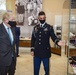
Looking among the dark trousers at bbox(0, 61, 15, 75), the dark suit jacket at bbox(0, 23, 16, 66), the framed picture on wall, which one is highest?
the framed picture on wall

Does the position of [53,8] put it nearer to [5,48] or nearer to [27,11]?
[27,11]

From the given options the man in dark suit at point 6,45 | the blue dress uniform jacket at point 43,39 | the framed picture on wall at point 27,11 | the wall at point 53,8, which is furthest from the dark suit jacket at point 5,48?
the wall at point 53,8

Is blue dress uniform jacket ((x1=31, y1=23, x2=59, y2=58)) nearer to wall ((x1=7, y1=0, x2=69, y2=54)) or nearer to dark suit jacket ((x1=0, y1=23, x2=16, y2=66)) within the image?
dark suit jacket ((x1=0, y1=23, x2=16, y2=66))

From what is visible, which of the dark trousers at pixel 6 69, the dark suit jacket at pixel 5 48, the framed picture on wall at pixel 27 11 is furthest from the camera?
the framed picture on wall at pixel 27 11

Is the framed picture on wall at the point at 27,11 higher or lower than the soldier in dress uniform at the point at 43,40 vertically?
higher

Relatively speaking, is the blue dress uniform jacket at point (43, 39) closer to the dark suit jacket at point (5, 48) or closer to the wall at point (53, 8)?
the dark suit jacket at point (5, 48)

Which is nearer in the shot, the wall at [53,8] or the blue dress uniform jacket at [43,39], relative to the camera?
the blue dress uniform jacket at [43,39]

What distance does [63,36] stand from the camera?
25.9 feet

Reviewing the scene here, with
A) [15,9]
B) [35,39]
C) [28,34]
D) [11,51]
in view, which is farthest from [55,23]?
[11,51]

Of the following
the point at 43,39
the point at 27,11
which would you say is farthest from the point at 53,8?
the point at 43,39

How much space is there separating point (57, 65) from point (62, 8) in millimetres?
3058

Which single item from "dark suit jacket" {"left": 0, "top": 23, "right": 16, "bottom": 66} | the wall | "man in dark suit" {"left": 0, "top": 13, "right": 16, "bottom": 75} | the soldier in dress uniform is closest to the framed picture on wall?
the wall

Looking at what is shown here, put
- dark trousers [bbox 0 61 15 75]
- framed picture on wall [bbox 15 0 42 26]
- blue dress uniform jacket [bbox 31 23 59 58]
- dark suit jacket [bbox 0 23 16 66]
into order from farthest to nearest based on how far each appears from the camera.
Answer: framed picture on wall [bbox 15 0 42 26] < blue dress uniform jacket [bbox 31 23 59 58] < dark trousers [bbox 0 61 15 75] < dark suit jacket [bbox 0 23 16 66]

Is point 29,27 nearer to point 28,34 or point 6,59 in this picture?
point 28,34
